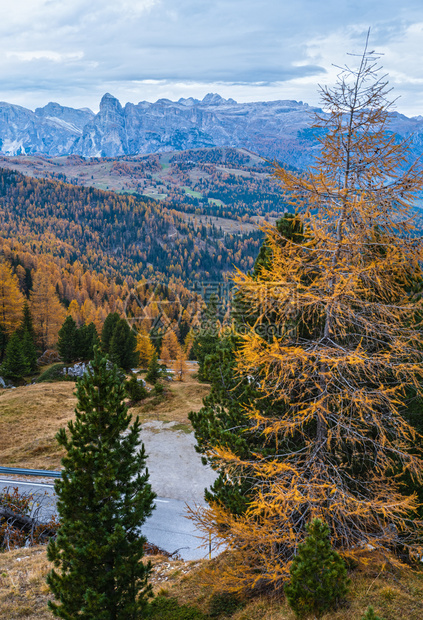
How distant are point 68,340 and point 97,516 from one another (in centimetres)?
4595

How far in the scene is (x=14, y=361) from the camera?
4516 centimetres

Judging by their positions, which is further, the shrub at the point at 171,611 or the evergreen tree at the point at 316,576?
the shrub at the point at 171,611

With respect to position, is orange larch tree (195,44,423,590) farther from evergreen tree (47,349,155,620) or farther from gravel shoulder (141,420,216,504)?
gravel shoulder (141,420,216,504)

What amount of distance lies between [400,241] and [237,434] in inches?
258

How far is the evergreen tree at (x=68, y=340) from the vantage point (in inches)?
1944

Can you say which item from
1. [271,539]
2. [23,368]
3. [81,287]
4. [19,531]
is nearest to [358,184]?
[271,539]

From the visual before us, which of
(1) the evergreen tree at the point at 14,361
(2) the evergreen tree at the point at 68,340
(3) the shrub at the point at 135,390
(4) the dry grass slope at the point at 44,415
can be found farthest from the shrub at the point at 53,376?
(3) the shrub at the point at 135,390

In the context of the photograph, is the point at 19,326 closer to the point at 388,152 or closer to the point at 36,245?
the point at 388,152

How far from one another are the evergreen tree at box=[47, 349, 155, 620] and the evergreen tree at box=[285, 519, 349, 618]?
12.1 feet

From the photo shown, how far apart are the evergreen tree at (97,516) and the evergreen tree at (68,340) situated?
44581mm

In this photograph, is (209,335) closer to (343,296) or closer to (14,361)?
(14,361)

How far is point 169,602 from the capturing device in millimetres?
10156

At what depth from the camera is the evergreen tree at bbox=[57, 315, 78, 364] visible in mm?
49375

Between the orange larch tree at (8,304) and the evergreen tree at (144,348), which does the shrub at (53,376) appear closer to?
the orange larch tree at (8,304)
